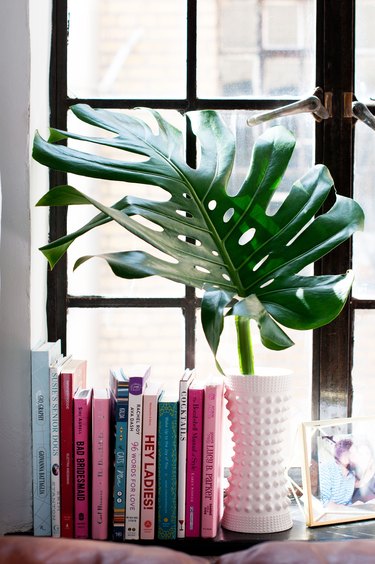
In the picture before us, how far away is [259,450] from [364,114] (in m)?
0.80

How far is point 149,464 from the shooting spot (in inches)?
61.5

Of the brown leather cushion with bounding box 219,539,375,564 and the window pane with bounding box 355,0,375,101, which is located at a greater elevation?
the window pane with bounding box 355,0,375,101

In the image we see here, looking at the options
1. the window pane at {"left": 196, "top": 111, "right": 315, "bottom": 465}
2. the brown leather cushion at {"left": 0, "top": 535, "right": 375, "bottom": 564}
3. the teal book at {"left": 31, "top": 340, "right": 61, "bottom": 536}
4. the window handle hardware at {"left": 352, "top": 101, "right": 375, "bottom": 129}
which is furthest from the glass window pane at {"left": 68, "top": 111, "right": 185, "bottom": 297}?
the brown leather cushion at {"left": 0, "top": 535, "right": 375, "bottom": 564}

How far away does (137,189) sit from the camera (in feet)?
6.12

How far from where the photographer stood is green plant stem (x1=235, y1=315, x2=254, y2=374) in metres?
1.57

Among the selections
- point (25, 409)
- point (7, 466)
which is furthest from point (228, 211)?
point (7, 466)

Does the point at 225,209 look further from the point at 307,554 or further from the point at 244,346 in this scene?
the point at 307,554

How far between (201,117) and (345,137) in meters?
0.38

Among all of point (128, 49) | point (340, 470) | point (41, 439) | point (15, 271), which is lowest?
point (340, 470)

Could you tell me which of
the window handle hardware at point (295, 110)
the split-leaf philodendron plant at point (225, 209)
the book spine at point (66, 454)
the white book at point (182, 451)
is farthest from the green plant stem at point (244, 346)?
the window handle hardware at point (295, 110)

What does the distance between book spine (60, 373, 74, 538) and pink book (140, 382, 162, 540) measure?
0.49 ft

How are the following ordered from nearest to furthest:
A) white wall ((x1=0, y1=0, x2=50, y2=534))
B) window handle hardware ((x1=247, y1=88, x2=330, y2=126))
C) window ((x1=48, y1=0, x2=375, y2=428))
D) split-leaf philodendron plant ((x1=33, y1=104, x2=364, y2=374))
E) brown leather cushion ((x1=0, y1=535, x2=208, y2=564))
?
brown leather cushion ((x1=0, y1=535, x2=208, y2=564)), split-leaf philodendron plant ((x1=33, y1=104, x2=364, y2=374)), white wall ((x1=0, y1=0, x2=50, y2=534)), window handle hardware ((x1=247, y1=88, x2=330, y2=126)), window ((x1=48, y1=0, x2=375, y2=428))

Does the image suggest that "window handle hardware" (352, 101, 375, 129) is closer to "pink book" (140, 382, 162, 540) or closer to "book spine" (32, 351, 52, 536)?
"pink book" (140, 382, 162, 540)

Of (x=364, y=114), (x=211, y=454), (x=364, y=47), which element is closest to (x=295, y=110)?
(x=364, y=114)
